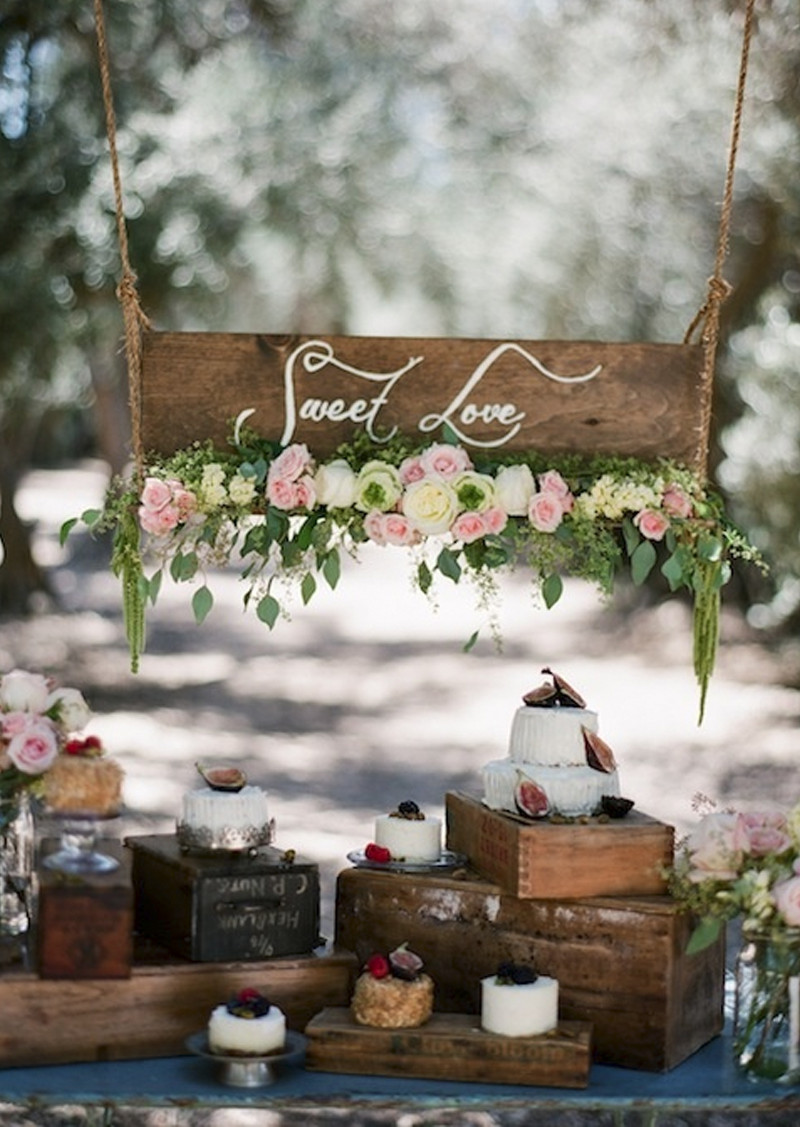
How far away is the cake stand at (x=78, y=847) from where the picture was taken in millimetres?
3287

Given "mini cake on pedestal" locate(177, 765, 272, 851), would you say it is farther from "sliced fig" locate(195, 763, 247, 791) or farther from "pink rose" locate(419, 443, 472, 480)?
"pink rose" locate(419, 443, 472, 480)

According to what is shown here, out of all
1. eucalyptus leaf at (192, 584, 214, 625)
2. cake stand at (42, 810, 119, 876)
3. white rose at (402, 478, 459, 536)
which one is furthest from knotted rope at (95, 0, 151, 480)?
cake stand at (42, 810, 119, 876)

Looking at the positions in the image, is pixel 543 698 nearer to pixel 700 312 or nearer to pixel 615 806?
pixel 615 806

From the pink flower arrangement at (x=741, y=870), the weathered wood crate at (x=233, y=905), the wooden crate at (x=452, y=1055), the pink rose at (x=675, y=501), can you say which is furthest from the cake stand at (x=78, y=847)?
the pink rose at (x=675, y=501)

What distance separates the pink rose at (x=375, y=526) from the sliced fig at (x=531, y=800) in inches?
23.3

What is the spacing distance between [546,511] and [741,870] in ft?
2.72

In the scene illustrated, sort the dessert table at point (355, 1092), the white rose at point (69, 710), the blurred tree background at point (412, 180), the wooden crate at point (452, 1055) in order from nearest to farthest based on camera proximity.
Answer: the dessert table at point (355, 1092), the wooden crate at point (452, 1055), the white rose at point (69, 710), the blurred tree background at point (412, 180)

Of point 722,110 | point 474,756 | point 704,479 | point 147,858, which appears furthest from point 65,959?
point 722,110

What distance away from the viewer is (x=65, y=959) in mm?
3248

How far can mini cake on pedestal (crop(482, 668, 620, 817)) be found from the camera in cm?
354

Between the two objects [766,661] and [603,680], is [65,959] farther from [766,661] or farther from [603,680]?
[766,661]

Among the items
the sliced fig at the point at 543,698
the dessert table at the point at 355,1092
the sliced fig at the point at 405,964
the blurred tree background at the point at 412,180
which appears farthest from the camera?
the blurred tree background at the point at 412,180

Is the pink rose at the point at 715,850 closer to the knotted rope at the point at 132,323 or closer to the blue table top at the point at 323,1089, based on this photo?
the blue table top at the point at 323,1089

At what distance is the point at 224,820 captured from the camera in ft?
11.5
